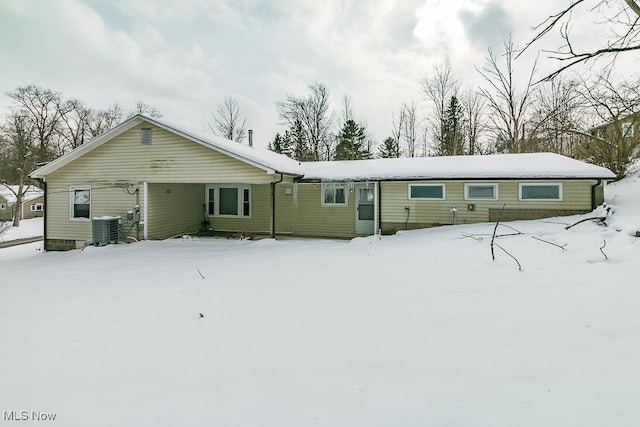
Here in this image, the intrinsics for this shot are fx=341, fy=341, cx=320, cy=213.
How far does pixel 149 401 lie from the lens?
8.43ft

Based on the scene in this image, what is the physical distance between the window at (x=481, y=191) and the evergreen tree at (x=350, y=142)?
18108 mm

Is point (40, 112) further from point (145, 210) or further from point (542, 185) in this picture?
point (542, 185)

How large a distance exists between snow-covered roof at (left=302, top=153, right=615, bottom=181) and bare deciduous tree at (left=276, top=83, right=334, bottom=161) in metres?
17.1

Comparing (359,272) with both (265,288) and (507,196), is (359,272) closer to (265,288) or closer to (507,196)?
(265,288)

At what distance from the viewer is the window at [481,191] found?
33.5ft

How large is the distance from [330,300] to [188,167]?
7942 mm

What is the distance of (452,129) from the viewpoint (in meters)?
25.4

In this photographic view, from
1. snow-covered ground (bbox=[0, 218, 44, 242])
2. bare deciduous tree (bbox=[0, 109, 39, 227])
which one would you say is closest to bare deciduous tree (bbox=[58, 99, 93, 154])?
bare deciduous tree (bbox=[0, 109, 39, 227])

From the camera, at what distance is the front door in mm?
11922

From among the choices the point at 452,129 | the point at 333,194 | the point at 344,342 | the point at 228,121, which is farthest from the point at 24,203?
the point at 344,342

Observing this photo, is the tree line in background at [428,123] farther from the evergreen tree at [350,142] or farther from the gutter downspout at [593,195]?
the gutter downspout at [593,195]

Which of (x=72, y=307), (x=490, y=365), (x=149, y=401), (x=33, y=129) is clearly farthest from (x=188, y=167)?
(x=33, y=129)

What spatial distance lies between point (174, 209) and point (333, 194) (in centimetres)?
577

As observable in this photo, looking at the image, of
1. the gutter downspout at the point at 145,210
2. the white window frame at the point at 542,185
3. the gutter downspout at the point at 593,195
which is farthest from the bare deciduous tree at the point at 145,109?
the gutter downspout at the point at 593,195
